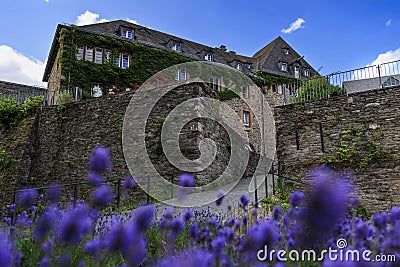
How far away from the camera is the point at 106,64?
20.1m

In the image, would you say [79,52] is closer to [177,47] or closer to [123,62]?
[123,62]

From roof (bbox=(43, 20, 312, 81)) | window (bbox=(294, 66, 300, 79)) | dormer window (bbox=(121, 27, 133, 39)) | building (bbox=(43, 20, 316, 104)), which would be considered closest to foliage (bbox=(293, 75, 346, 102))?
building (bbox=(43, 20, 316, 104))

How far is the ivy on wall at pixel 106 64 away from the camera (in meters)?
19.0

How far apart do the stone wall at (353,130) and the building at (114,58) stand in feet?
31.3

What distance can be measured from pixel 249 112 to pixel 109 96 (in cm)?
1241

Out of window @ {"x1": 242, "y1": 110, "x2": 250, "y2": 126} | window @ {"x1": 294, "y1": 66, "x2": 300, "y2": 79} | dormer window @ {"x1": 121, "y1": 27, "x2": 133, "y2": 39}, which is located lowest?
window @ {"x1": 242, "y1": 110, "x2": 250, "y2": 126}

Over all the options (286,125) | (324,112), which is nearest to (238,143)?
(286,125)

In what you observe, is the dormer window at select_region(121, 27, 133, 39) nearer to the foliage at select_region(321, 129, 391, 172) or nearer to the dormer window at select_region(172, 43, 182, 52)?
the dormer window at select_region(172, 43, 182, 52)

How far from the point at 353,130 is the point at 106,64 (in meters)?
14.1

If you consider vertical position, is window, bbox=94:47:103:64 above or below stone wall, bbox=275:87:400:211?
above

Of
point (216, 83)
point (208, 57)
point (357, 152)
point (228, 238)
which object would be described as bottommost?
point (228, 238)

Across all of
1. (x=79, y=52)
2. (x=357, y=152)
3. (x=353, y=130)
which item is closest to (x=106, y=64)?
(x=79, y=52)

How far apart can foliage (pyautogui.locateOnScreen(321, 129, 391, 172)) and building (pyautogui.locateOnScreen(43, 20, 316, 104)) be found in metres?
10.9

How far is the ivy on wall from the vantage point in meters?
19.0
